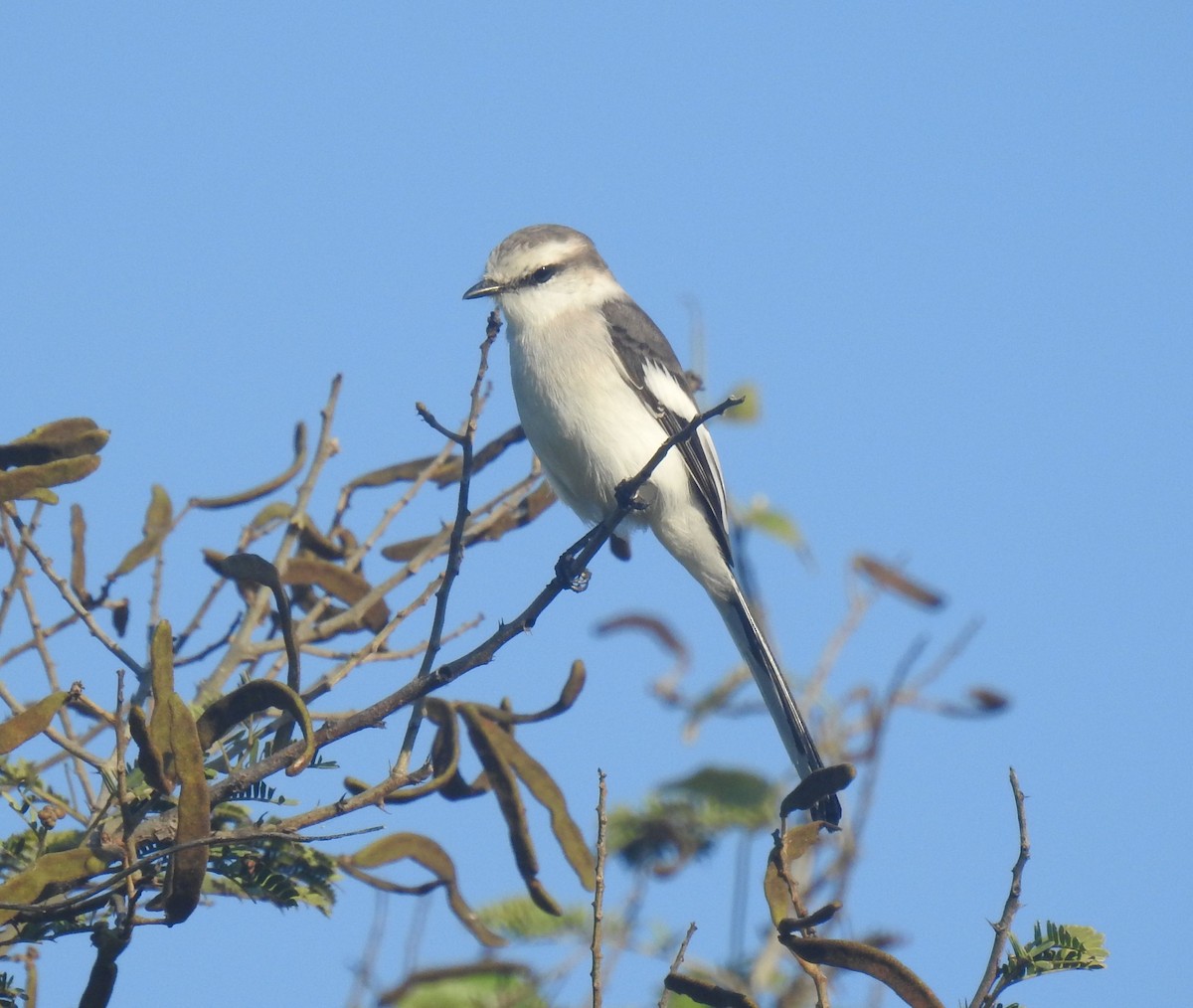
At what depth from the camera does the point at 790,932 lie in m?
2.13

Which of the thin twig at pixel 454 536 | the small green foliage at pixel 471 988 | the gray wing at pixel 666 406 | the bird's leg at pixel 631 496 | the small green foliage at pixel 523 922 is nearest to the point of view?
the thin twig at pixel 454 536

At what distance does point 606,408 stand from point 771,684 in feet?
3.80

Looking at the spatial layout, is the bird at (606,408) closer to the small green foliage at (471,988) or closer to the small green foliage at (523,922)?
the small green foliage at (523,922)

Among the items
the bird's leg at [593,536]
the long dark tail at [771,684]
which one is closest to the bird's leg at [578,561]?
the bird's leg at [593,536]

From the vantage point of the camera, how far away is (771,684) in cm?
480

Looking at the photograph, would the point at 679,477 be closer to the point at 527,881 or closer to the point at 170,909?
the point at 527,881

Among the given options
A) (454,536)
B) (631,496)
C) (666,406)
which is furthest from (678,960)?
(666,406)

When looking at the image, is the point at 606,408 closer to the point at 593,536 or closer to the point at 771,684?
the point at 593,536

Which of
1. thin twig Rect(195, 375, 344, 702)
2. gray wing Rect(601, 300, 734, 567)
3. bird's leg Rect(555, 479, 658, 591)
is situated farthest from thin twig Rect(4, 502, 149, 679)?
gray wing Rect(601, 300, 734, 567)

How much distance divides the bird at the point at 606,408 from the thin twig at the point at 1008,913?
8.04 ft

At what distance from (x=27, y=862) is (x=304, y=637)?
1.00m

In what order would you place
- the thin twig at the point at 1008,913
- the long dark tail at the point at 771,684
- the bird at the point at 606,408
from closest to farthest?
1. the thin twig at the point at 1008,913
2. the long dark tail at the point at 771,684
3. the bird at the point at 606,408

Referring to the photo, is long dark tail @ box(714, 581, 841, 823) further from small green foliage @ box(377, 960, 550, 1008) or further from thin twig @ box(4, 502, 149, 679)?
thin twig @ box(4, 502, 149, 679)

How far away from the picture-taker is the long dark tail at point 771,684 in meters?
4.40
